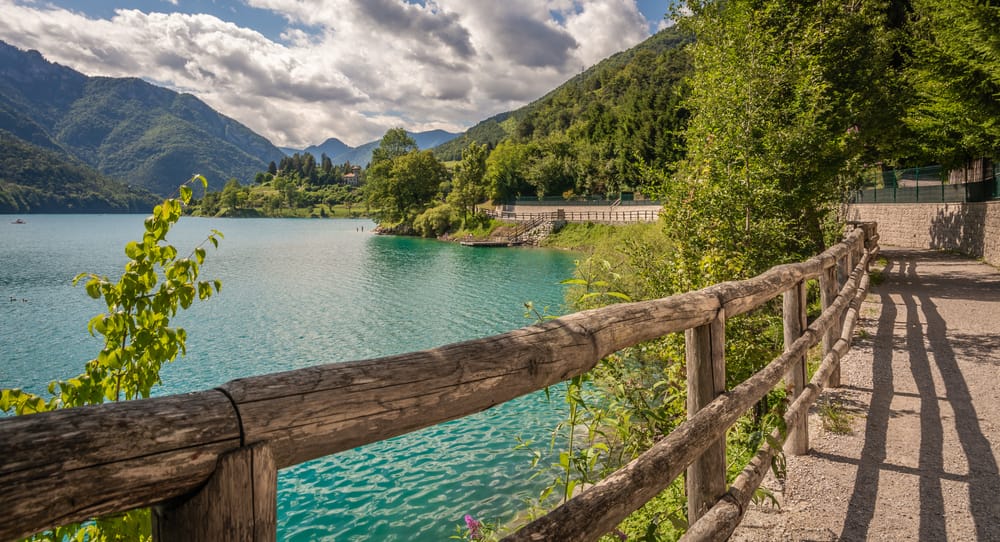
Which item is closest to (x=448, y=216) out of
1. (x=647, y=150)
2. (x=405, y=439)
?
(x=647, y=150)

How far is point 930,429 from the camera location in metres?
5.15

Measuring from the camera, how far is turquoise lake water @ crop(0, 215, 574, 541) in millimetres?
9125

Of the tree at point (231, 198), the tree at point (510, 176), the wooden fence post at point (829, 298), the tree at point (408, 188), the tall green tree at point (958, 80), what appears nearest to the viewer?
the wooden fence post at point (829, 298)

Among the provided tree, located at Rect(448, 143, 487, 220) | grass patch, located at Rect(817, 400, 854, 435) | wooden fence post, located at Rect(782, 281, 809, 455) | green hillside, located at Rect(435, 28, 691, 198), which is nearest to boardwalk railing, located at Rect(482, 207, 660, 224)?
tree, located at Rect(448, 143, 487, 220)

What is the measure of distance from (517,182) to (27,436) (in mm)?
81129

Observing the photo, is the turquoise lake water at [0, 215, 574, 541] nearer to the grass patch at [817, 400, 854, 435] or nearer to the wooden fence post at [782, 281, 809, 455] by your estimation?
the grass patch at [817, 400, 854, 435]

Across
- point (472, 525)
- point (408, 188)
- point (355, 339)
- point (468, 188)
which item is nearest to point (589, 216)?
point (468, 188)

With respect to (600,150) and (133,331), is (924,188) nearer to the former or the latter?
(133,331)

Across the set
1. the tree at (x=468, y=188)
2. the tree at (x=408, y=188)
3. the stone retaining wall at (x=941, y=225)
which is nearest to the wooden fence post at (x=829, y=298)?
the stone retaining wall at (x=941, y=225)

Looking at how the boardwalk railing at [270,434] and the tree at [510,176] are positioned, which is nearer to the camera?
the boardwalk railing at [270,434]

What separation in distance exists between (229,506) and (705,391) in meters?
2.52

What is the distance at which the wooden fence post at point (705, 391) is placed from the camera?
9.70 ft

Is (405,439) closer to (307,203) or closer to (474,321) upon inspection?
(474,321)

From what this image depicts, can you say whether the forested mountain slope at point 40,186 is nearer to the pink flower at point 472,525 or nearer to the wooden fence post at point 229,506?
the pink flower at point 472,525
